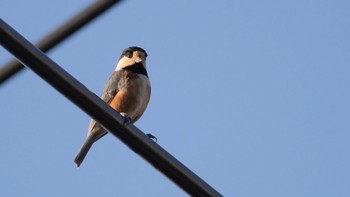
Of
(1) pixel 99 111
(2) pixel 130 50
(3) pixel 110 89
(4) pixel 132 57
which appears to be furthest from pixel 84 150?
(1) pixel 99 111

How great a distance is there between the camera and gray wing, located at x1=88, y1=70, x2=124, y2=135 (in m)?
5.64

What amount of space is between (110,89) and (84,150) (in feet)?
1.83

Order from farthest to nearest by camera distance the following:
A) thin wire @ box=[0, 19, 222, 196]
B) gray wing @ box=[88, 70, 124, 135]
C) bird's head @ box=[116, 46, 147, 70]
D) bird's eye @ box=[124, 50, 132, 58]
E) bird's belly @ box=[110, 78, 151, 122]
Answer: bird's eye @ box=[124, 50, 132, 58], bird's head @ box=[116, 46, 147, 70], gray wing @ box=[88, 70, 124, 135], bird's belly @ box=[110, 78, 151, 122], thin wire @ box=[0, 19, 222, 196]

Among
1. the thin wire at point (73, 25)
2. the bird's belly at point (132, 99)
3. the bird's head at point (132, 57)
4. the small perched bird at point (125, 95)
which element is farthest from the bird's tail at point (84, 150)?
the thin wire at point (73, 25)

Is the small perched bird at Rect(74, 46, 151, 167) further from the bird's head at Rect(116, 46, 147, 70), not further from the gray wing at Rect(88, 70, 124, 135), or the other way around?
the bird's head at Rect(116, 46, 147, 70)

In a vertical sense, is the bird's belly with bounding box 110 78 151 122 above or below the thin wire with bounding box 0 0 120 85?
above

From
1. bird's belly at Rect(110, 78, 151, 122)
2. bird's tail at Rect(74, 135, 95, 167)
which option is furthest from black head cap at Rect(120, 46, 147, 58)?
bird's tail at Rect(74, 135, 95, 167)

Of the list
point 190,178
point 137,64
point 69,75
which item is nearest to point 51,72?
point 69,75

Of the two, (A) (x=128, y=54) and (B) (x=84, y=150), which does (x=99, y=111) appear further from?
(A) (x=128, y=54)

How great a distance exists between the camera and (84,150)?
570 cm

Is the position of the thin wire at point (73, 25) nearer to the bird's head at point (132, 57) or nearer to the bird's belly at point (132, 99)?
the bird's belly at point (132, 99)

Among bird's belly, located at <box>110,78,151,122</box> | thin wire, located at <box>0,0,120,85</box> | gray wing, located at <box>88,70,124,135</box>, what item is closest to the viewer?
thin wire, located at <box>0,0,120,85</box>

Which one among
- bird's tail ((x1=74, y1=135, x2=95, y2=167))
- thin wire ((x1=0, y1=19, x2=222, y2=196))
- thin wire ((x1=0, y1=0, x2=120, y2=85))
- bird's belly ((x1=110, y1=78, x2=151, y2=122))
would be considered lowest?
thin wire ((x1=0, y1=19, x2=222, y2=196))

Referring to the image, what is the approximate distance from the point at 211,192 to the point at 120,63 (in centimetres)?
445
